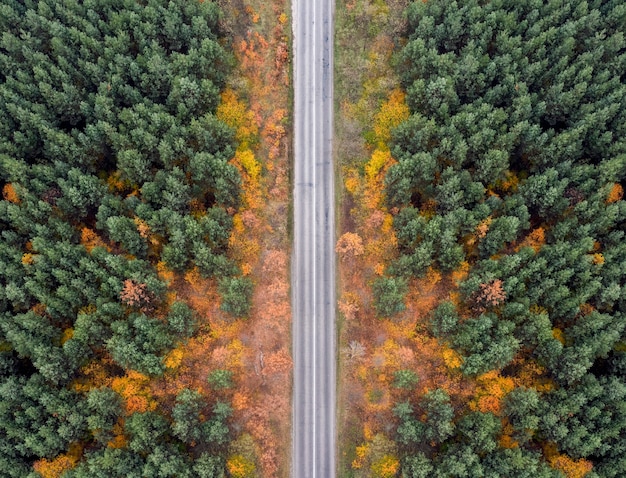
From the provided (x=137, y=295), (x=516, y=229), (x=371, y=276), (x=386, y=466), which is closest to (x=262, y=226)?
(x=371, y=276)

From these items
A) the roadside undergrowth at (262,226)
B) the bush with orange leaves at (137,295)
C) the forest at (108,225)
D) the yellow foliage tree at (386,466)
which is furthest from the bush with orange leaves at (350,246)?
the yellow foliage tree at (386,466)

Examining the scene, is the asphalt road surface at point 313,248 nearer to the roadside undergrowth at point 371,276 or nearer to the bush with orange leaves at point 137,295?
the roadside undergrowth at point 371,276

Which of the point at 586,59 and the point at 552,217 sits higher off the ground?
the point at 586,59

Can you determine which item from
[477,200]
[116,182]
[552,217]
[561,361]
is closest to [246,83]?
[116,182]

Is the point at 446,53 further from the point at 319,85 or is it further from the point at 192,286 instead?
the point at 192,286

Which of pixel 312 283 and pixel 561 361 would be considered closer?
pixel 561 361

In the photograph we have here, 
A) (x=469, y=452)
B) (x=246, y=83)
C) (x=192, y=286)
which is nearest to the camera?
(x=469, y=452)

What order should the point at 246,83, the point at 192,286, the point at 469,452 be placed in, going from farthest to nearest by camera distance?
the point at 246,83
the point at 192,286
the point at 469,452
